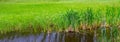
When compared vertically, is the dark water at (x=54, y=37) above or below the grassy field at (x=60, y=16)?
below

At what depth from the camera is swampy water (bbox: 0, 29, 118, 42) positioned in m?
3.36

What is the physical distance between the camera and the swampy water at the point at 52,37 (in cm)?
336

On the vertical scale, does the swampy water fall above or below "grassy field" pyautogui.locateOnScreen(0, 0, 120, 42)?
below

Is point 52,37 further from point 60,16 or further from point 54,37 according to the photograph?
point 60,16

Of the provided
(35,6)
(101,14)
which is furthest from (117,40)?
(35,6)

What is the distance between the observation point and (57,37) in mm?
3426

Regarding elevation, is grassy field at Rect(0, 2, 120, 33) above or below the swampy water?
above

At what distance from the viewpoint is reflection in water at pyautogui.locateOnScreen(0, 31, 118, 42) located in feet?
11.1

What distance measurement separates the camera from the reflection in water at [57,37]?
11.1ft

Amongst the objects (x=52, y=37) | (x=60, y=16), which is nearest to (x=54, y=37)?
(x=52, y=37)

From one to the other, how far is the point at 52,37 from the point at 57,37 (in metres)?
0.04

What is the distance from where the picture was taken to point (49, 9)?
3434 mm

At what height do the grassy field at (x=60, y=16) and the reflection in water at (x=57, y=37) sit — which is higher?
the grassy field at (x=60, y=16)

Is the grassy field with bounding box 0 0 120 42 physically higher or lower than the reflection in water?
higher
